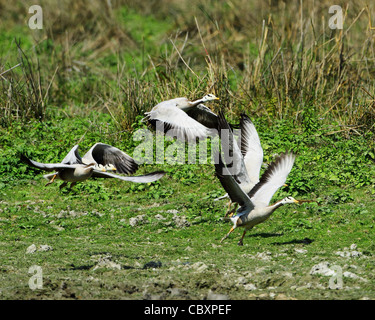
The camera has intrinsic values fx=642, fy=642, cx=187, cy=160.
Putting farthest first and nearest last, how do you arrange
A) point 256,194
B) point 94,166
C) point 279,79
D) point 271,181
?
1. point 279,79
2. point 271,181
3. point 256,194
4. point 94,166

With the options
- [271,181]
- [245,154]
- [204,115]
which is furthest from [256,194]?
[204,115]

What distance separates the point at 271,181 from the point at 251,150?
100cm

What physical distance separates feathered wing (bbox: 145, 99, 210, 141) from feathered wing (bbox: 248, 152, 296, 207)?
1.38 meters

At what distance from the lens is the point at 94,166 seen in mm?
8547

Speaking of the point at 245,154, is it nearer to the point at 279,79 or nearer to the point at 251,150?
the point at 251,150

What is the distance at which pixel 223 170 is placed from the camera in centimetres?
739

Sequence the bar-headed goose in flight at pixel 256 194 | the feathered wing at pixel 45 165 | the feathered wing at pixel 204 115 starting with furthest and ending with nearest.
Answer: the feathered wing at pixel 204 115, the bar-headed goose in flight at pixel 256 194, the feathered wing at pixel 45 165

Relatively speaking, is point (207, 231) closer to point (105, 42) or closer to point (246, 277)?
point (246, 277)

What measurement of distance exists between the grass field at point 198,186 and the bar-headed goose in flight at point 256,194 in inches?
16.8

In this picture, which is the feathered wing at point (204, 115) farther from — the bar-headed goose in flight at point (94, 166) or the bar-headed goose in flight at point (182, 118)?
the bar-headed goose in flight at point (94, 166)

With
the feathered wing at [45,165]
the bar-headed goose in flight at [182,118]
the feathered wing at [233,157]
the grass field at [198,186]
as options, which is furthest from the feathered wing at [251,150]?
the feathered wing at [45,165]

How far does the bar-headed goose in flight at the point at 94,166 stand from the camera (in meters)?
7.75

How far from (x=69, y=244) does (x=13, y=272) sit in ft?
4.79

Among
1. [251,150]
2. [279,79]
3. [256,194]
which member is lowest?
[256,194]
